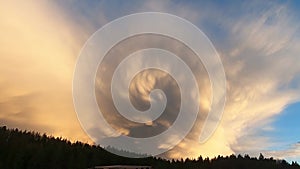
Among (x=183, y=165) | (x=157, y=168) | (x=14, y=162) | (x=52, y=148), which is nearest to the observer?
(x=14, y=162)

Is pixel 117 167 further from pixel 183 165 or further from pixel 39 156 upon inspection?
pixel 183 165

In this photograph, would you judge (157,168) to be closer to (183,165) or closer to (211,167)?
(183,165)

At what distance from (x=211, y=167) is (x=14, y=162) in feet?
348

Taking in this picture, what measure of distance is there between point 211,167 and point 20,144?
102m

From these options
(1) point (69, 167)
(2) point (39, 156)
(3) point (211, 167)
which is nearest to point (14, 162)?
(2) point (39, 156)

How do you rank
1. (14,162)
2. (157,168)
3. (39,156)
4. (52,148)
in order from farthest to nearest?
(157,168)
(52,148)
(39,156)
(14,162)

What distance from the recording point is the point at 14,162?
5694 inches

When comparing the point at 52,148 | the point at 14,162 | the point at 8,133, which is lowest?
the point at 14,162

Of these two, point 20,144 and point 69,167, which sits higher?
point 20,144

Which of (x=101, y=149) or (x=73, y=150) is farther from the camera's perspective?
(x=101, y=149)

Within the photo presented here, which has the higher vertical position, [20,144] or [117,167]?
[20,144]

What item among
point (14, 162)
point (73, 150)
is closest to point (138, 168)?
point (73, 150)

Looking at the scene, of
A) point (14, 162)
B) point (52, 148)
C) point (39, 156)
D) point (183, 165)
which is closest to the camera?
point (14, 162)

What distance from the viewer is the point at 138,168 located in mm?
155375
